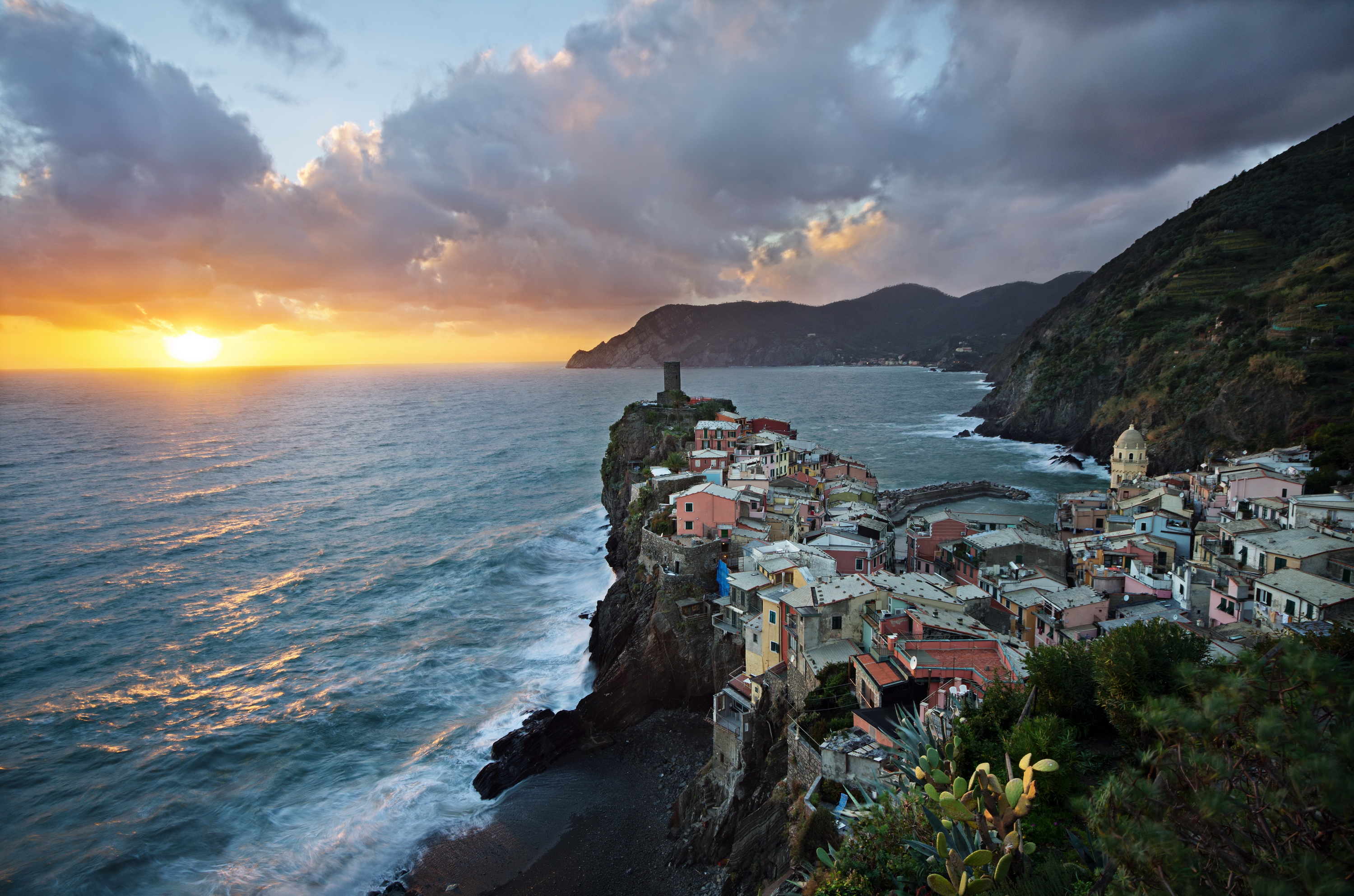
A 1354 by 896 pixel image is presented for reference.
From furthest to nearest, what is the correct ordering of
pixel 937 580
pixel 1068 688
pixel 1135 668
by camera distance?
pixel 937 580 < pixel 1068 688 < pixel 1135 668

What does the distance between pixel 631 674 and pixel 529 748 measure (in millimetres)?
4714

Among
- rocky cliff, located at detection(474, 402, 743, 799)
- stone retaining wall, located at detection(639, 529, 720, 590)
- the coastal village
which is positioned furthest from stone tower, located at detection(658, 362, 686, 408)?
stone retaining wall, located at detection(639, 529, 720, 590)

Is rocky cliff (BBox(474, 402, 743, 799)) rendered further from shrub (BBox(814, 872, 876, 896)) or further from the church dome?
the church dome

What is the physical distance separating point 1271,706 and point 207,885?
80.2 feet

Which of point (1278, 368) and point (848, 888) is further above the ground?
point (1278, 368)

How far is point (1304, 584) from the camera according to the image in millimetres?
19641

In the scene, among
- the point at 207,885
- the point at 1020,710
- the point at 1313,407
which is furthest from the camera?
the point at 1313,407

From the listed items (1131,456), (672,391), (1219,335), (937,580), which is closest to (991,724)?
(937,580)

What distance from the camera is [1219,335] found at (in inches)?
2418

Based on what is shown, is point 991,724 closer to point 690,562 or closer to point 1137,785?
point 1137,785

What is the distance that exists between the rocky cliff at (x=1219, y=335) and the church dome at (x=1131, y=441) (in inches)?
325

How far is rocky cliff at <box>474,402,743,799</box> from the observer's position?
23.1 metres

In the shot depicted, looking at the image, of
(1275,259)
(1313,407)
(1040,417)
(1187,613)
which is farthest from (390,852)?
(1275,259)

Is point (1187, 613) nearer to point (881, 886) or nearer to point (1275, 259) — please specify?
point (881, 886)
